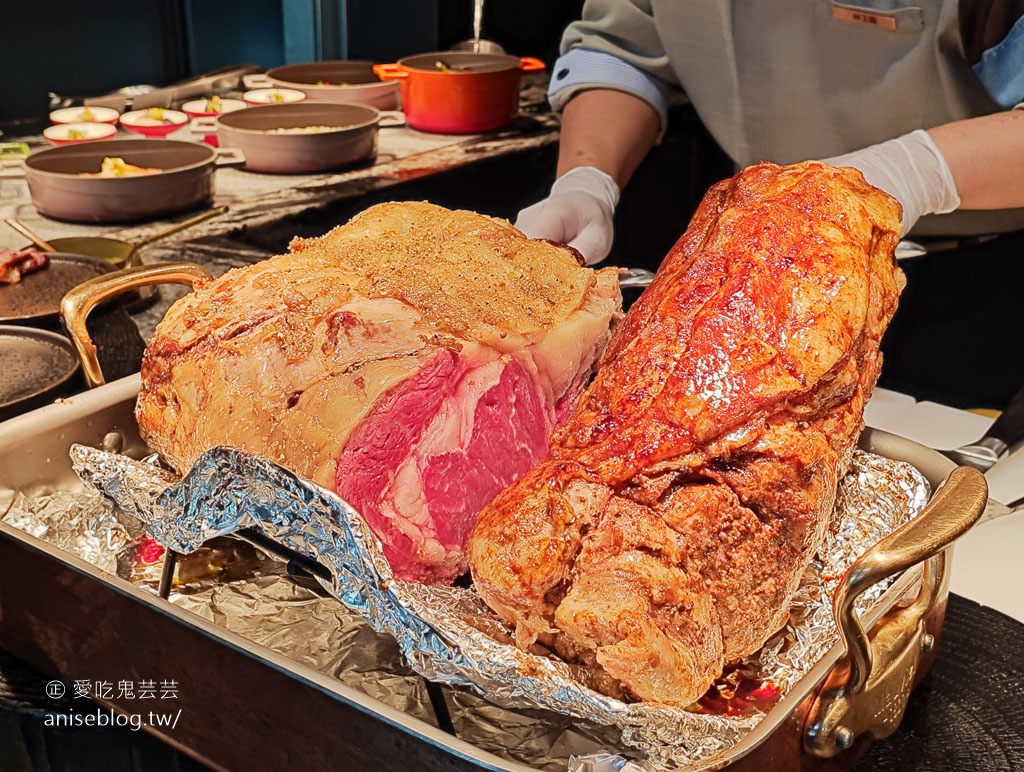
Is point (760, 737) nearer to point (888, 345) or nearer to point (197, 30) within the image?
point (888, 345)

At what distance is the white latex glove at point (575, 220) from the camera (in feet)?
7.23

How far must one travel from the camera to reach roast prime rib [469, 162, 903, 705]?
1030 mm

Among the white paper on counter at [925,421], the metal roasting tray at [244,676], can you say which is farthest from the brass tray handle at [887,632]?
the white paper on counter at [925,421]

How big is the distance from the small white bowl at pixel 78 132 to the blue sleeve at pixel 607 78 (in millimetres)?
1593

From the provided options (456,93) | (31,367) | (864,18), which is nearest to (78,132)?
(456,93)

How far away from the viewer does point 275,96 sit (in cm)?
389

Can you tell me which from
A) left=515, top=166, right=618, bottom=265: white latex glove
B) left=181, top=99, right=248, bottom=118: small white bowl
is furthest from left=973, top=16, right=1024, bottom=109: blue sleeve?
left=181, top=99, right=248, bottom=118: small white bowl

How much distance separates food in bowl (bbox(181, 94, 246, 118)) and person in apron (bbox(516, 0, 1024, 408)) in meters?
1.55

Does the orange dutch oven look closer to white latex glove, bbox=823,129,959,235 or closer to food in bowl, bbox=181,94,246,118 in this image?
food in bowl, bbox=181,94,246,118

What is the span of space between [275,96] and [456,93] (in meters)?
0.69

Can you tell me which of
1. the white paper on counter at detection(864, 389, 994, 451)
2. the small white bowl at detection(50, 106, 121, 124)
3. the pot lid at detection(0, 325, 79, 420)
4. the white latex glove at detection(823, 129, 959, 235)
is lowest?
the white paper on counter at detection(864, 389, 994, 451)

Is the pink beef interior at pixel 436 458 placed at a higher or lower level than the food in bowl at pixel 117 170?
higher

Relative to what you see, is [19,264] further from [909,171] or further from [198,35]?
[198,35]

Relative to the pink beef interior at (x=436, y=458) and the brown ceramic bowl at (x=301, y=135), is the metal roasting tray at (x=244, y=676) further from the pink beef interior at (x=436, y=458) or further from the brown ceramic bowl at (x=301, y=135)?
the brown ceramic bowl at (x=301, y=135)
